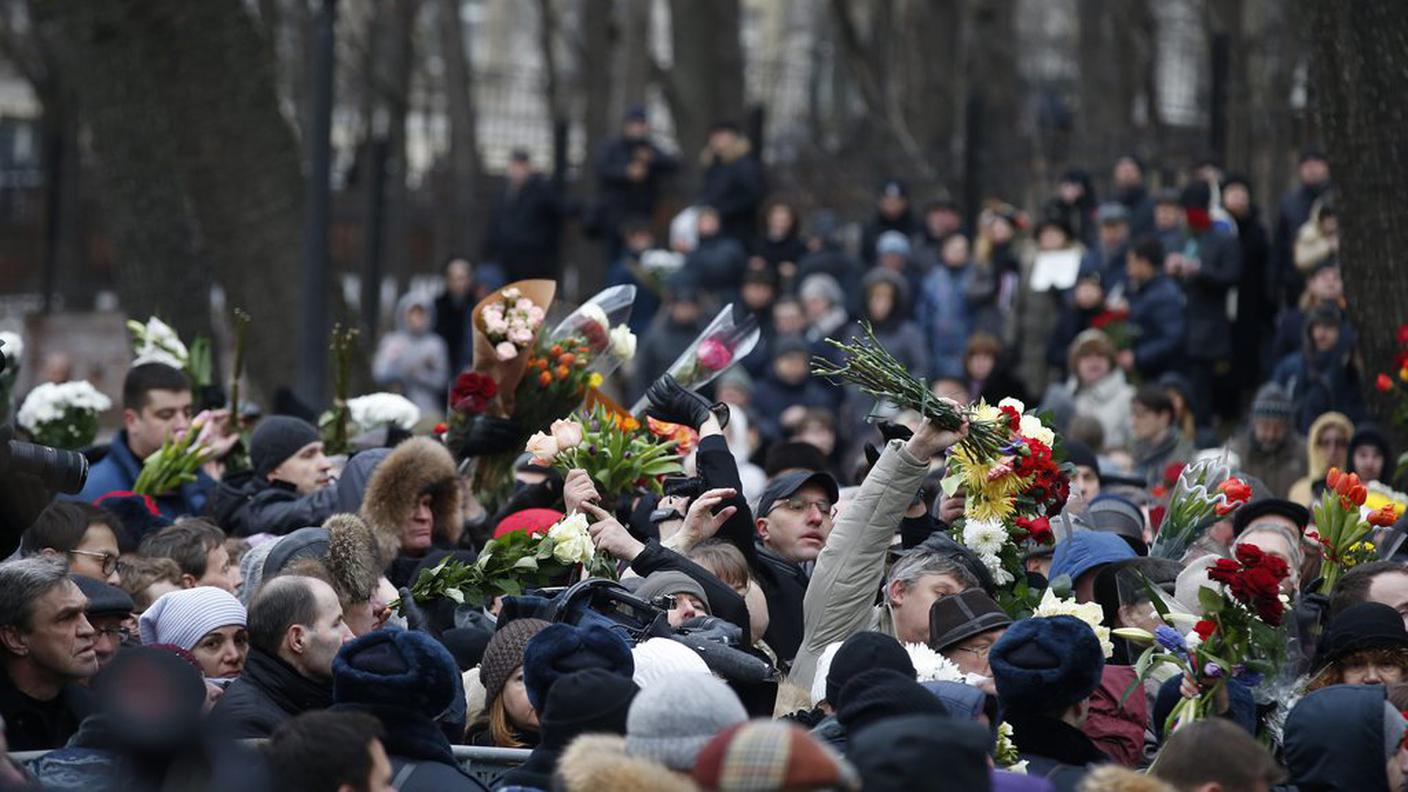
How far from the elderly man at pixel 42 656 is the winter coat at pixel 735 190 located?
44.8 feet

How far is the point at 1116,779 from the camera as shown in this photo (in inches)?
214

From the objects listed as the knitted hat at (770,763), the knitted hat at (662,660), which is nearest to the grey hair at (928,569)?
the knitted hat at (662,660)

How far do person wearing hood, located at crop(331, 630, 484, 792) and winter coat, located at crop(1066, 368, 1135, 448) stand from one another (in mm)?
9317

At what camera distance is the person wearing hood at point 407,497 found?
9445 millimetres

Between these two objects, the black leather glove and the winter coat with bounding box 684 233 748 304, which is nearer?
the black leather glove

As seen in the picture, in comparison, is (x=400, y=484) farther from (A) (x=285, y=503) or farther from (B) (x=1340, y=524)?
(B) (x=1340, y=524)

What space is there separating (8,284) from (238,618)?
19744mm

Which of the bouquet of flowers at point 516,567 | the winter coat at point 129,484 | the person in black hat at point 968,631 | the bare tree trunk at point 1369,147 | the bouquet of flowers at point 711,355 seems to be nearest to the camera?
the person in black hat at point 968,631

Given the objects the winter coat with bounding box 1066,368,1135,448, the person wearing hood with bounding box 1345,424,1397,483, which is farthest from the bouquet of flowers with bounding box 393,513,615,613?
the winter coat with bounding box 1066,368,1135,448

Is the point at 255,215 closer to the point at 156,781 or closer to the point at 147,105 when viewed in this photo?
the point at 147,105

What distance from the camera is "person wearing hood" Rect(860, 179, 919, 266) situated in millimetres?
20781

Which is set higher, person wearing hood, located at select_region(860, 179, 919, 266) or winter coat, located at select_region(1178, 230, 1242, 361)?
person wearing hood, located at select_region(860, 179, 919, 266)

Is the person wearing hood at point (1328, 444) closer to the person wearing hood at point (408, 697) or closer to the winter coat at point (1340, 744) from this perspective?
the winter coat at point (1340, 744)

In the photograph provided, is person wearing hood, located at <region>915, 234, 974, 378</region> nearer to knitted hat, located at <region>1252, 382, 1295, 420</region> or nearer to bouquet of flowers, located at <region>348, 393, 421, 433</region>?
knitted hat, located at <region>1252, 382, 1295, 420</region>
